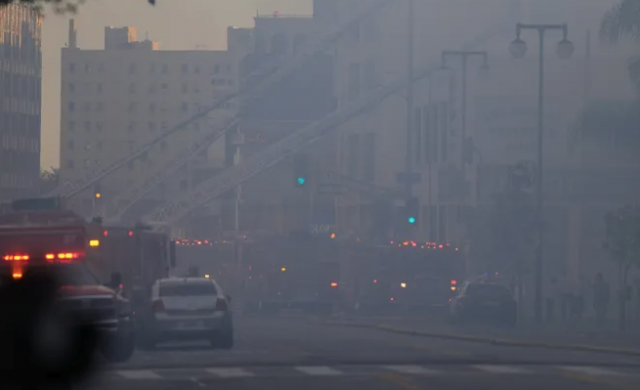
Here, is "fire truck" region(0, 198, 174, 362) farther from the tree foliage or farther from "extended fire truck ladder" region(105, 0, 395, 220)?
"extended fire truck ladder" region(105, 0, 395, 220)

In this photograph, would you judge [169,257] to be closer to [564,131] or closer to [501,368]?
[501,368]

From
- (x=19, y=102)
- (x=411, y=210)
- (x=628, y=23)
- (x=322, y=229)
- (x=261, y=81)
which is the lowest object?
(x=322, y=229)

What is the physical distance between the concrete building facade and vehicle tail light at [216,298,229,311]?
2704 inches

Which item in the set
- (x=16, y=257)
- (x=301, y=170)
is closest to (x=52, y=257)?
(x=16, y=257)

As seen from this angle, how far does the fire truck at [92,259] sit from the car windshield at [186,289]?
839mm

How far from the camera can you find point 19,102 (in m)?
108

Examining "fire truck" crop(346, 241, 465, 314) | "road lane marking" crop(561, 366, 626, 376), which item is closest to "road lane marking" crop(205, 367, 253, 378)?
"road lane marking" crop(561, 366, 626, 376)

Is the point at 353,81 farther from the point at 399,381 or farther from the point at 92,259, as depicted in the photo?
the point at 399,381

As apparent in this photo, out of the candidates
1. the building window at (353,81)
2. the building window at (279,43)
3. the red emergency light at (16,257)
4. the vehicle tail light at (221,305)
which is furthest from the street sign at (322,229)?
the building window at (279,43)

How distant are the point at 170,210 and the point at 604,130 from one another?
41.9 metres

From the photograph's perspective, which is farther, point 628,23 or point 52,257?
point 628,23

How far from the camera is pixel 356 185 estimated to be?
4380 inches

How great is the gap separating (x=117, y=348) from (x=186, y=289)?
5830mm

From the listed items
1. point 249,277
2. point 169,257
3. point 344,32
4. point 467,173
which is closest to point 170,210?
point 467,173
